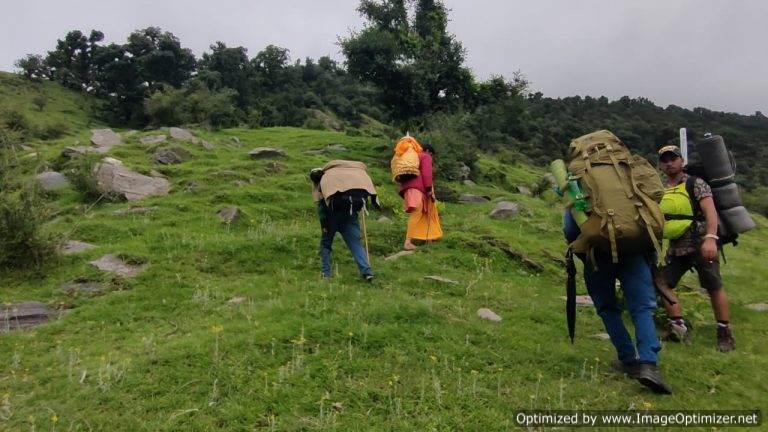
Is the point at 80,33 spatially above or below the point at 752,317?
above

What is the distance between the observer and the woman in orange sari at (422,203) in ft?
35.3

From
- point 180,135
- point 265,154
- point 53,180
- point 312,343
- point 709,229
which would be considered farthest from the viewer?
point 180,135

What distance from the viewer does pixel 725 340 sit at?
662 centimetres

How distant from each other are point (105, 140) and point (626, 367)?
22.3 meters

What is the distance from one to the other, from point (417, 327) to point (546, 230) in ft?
28.3

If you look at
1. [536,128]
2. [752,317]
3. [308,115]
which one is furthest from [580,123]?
[752,317]

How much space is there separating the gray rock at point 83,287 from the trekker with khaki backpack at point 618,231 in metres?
6.69

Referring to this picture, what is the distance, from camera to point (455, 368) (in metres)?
5.33

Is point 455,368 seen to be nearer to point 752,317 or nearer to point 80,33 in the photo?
point 752,317

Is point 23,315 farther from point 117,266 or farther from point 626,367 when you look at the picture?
point 626,367

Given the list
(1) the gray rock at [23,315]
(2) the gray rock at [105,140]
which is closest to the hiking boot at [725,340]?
(1) the gray rock at [23,315]

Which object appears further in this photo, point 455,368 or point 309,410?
point 455,368

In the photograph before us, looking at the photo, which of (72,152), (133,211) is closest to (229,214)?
(133,211)

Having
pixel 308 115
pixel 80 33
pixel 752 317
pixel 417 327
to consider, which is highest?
pixel 80 33
